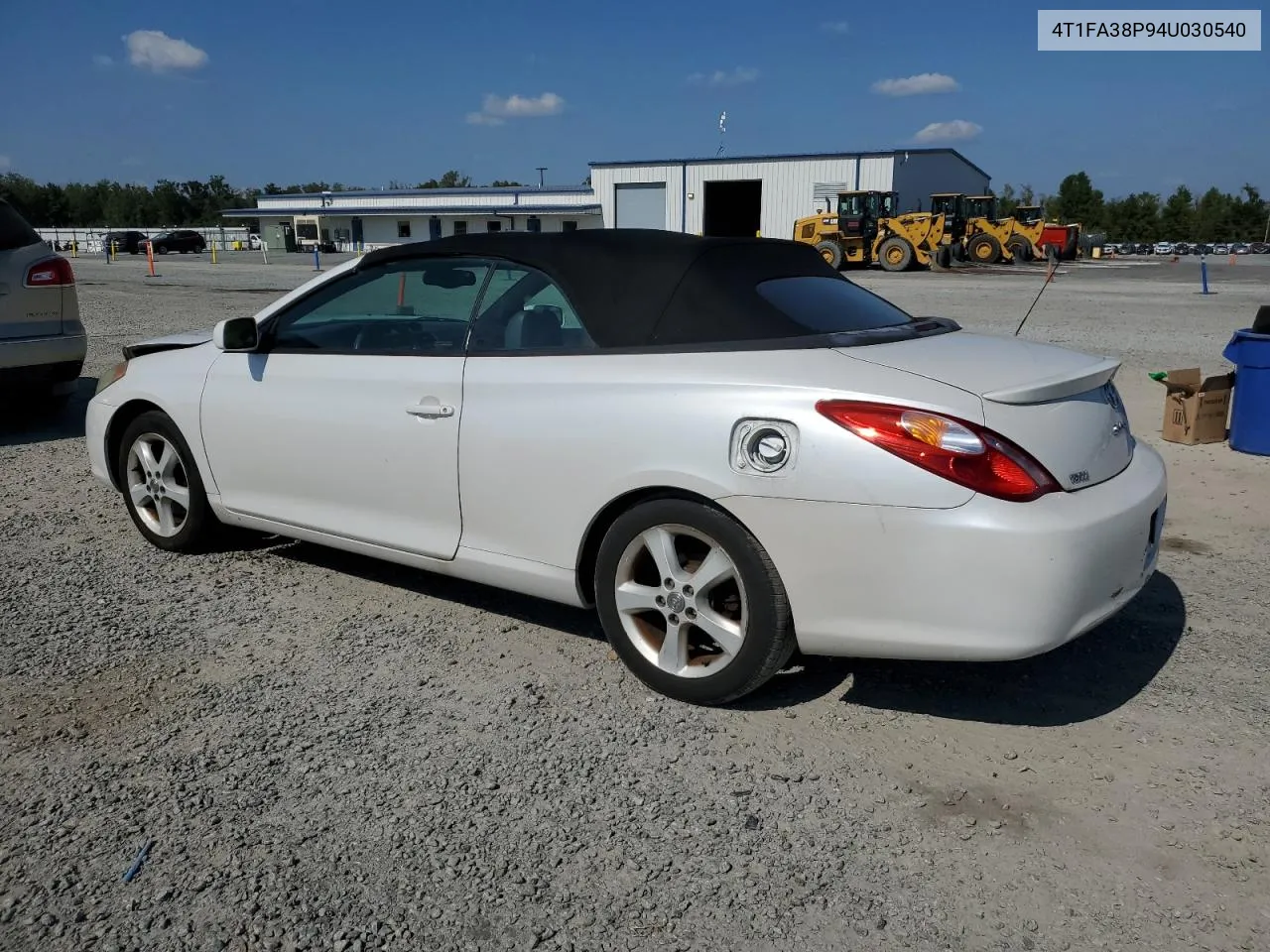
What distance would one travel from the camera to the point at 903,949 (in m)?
2.30

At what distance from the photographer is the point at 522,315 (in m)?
3.84

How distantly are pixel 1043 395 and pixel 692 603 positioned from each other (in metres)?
1.27

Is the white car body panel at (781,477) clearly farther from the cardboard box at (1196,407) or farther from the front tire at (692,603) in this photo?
the cardboard box at (1196,407)

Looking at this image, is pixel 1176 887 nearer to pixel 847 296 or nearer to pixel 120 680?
pixel 847 296

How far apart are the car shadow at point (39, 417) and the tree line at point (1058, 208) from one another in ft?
297

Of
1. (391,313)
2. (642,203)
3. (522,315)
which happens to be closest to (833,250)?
(642,203)

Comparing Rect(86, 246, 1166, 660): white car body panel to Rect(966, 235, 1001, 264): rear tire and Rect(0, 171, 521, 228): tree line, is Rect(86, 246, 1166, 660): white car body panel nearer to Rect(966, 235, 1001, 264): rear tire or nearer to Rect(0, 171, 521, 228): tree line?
Rect(966, 235, 1001, 264): rear tire

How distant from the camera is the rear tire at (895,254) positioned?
1448 inches

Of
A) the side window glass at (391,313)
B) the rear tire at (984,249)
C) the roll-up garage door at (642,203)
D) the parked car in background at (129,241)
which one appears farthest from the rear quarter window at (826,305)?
the parked car in background at (129,241)

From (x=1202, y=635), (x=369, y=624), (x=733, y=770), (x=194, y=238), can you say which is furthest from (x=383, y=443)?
(x=194, y=238)

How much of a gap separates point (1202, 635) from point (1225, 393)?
422cm

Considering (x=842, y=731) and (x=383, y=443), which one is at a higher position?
(x=383, y=443)

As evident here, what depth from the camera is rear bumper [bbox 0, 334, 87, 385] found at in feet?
24.1

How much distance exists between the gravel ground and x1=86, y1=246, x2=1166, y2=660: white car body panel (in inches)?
15.5
